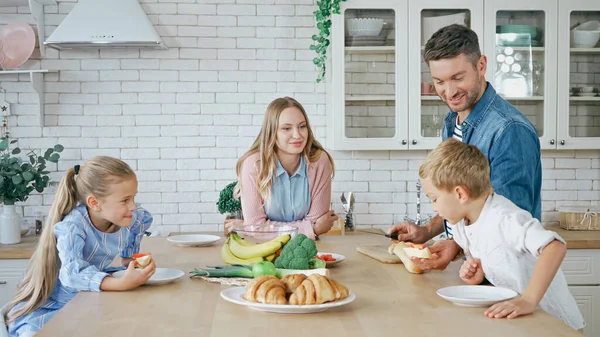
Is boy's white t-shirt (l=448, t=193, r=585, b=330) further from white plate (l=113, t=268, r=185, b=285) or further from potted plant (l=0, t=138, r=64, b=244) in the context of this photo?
potted plant (l=0, t=138, r=64, b=244)

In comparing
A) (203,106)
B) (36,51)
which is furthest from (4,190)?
(203,106)

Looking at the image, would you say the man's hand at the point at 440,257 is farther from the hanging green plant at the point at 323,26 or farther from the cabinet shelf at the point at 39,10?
the cabinet shelf at the point at 39,10

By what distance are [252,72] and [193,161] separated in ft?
2.22

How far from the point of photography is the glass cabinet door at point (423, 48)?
174 inches

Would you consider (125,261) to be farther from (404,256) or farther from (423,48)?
(423,48)

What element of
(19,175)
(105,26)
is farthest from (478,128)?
(19,175)

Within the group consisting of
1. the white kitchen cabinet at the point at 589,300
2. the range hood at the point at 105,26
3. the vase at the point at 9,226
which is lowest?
the white kitchen cabinet at the point at 589,300

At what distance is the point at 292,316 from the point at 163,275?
23.8 inches

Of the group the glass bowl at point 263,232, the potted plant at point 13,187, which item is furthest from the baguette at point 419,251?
the potted plant at point 13,187

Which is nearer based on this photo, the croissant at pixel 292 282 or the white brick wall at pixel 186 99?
the croissant at pixel 292 282

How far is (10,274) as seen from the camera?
13.4ft

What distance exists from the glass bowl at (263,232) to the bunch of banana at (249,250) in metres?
0.02

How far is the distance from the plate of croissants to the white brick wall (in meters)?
2.82

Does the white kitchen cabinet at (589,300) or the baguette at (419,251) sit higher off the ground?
the baguette at (419,251)
